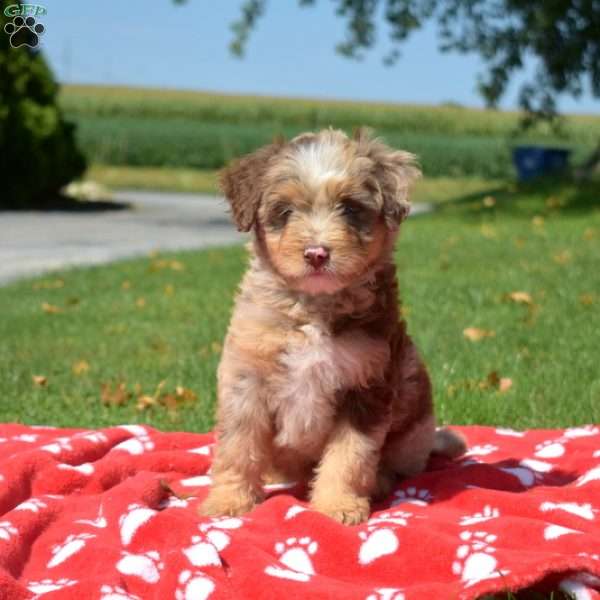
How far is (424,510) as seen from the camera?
171 inches

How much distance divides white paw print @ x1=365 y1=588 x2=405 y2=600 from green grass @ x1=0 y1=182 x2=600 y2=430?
109 inches

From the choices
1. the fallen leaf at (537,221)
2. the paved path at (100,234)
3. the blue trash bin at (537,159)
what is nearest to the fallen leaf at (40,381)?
the paved path at (100,234)

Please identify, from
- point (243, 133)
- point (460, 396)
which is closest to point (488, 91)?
point (460, 396)

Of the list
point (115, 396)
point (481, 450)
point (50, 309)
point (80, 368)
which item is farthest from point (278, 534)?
point (50, 309)

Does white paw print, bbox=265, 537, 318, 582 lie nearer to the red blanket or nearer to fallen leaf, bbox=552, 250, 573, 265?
the red blanket

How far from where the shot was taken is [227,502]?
4281 mm

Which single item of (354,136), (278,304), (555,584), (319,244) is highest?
(354,136)

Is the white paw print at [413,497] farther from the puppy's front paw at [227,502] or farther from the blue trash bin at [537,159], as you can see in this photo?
the blue trash bin at [537,159]

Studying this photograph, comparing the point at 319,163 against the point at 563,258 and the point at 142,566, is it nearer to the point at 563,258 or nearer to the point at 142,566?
the point at 142,566

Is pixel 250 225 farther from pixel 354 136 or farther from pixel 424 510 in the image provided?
pixel 424 510

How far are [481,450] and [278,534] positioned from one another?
1.85 m

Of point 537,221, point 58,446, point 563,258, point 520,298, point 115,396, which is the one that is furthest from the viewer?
point 537,221

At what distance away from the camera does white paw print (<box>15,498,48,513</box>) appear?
4.21 m

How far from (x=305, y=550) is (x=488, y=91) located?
1981cm
